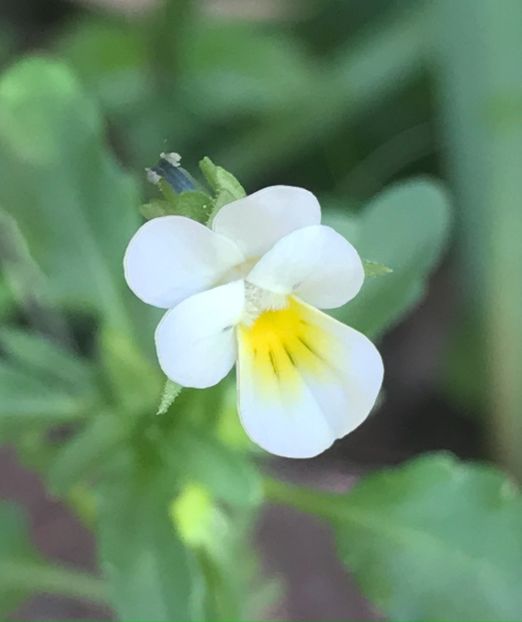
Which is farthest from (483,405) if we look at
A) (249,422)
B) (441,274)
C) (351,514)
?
(249,422)

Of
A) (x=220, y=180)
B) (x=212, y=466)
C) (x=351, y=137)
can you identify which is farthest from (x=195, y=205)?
(x=351, y=137)

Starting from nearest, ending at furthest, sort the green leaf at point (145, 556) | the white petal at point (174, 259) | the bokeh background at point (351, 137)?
the white petal at point (174, 259), the green leaf at point (145, 556), the bokeh background at point (351, 137)

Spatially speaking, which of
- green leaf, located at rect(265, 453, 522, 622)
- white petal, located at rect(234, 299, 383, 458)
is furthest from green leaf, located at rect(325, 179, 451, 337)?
white petal, located at rect(234, 299, 383, 458)

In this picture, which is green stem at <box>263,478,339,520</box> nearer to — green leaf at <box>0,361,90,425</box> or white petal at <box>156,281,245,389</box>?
green leaf at <box>0,361,90,425</box>

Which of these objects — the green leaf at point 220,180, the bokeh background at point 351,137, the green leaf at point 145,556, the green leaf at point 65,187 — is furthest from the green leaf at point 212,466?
the bokeh background at point 351,137

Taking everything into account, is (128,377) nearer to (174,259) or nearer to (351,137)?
(174,259)

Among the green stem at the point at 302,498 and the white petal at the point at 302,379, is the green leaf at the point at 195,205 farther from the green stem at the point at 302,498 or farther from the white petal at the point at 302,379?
the green stem at the point at 302,498

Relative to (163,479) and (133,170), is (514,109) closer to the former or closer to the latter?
(133,170)
